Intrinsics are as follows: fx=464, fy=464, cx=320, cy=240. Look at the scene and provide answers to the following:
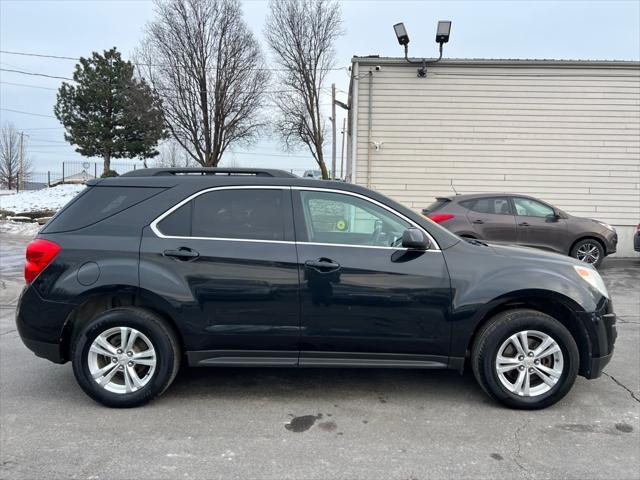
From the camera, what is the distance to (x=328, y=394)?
12.4 feet

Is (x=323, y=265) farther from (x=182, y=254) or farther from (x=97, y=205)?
(x=97, y=205)

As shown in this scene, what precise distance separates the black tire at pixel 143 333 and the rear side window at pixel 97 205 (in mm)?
737

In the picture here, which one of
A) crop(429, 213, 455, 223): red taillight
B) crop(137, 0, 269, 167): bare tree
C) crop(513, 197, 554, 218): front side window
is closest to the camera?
crop(429, 213, 455, 223): red taillight

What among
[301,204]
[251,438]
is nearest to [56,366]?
[251,438]

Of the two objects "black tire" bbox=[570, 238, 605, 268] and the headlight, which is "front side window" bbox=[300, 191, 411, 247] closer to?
the headlight

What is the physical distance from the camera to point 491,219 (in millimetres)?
9195

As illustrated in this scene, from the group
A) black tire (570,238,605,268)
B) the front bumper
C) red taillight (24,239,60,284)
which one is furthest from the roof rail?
black tire (570,238,605,268)

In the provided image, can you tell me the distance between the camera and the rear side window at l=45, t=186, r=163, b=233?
3580 mm

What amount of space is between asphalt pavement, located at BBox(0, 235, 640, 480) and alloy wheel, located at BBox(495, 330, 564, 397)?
0.20m

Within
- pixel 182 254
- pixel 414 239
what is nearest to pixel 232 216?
pixel 182 254

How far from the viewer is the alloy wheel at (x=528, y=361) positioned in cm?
345

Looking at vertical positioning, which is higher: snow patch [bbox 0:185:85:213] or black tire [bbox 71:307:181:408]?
snow patch [bbox 0:185:85:213]

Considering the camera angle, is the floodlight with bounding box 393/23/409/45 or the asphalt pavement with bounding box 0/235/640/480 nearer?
the asphalt pavement with bounding box 0/235/640/480

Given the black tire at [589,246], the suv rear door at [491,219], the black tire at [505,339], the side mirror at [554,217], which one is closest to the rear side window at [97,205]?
the black tire at [505,339]
